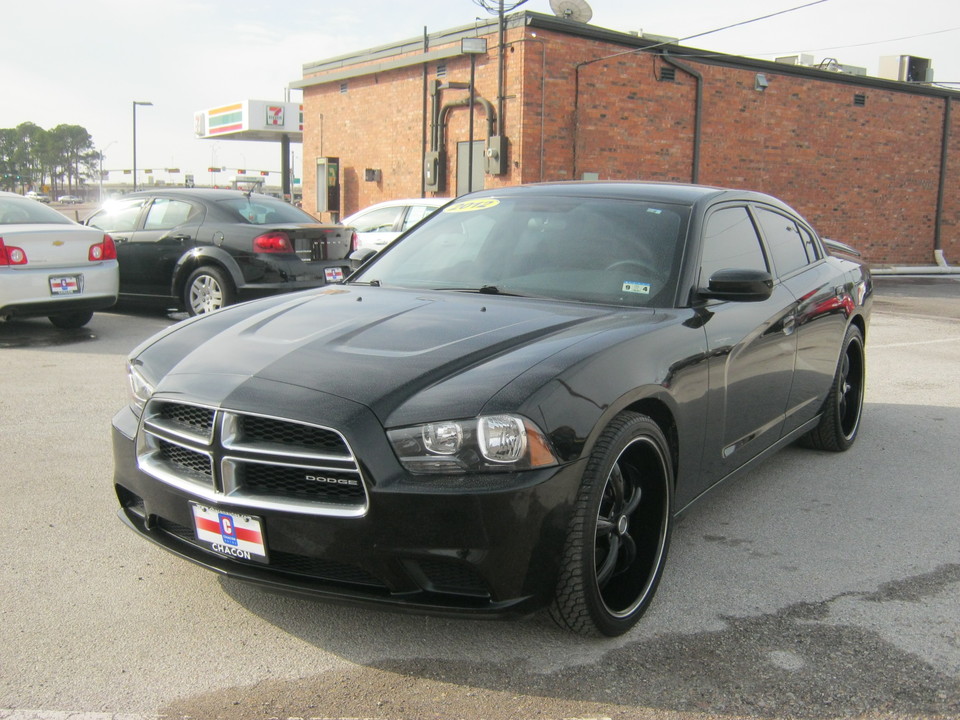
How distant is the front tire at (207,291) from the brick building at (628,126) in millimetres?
10158

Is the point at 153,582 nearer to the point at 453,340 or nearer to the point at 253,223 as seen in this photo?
the point at 453,340

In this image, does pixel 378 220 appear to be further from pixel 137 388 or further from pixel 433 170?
pixel 137 388

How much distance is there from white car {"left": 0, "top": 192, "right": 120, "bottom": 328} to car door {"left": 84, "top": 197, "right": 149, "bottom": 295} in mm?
1161

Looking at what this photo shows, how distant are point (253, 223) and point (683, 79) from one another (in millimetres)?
13926

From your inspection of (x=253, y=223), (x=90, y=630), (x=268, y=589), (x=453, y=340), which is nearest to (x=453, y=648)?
(x=268, y=589)

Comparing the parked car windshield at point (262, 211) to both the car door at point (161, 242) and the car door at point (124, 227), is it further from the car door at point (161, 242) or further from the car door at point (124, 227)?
the car door at point (124, 227)

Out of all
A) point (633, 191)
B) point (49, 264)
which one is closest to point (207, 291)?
point (49, 264)

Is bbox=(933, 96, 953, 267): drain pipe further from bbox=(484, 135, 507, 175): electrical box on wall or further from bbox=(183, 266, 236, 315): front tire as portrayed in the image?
bbox=(183, 266, 236, 315): front tire

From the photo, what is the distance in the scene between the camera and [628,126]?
20609mm

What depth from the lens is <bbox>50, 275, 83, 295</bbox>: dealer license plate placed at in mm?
9141

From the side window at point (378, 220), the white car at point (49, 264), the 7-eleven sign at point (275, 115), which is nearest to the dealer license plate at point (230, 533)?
the white car at point (49, 264)

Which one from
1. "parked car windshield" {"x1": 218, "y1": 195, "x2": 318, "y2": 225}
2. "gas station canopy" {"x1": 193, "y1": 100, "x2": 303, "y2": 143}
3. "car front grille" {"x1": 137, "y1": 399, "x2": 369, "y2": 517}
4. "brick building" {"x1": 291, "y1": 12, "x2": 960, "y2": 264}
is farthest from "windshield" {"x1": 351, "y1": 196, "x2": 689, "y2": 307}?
"gas station canopy" {"x1": 193, "y1": 100, "x2": 303, "y2": 143}

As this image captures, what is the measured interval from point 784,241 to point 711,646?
2705 mm

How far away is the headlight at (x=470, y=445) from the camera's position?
265 centimetres
